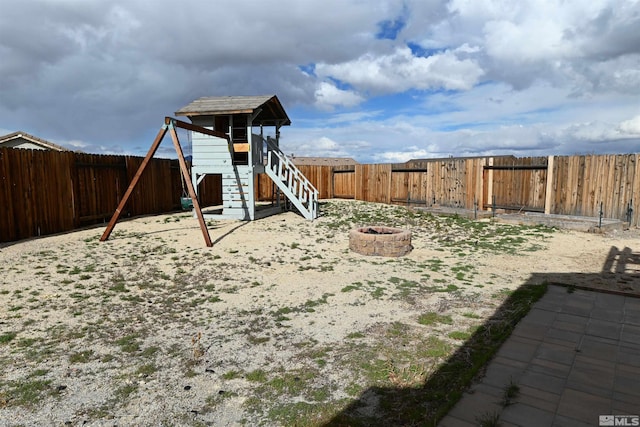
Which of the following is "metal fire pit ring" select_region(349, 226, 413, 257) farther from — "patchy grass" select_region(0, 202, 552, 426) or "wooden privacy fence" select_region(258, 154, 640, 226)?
"wooden privacy fence" select_region(258, 154, 640, 226)

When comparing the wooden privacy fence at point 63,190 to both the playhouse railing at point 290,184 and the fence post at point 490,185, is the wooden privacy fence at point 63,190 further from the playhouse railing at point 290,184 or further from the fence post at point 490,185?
the fence post at point 490,185

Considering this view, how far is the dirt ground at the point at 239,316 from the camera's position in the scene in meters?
2.98

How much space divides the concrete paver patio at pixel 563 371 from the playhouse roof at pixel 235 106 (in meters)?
10.4

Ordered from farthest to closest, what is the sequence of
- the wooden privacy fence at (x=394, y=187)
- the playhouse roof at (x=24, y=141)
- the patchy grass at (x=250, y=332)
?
the playhouse roof at (x=24, y=141) → the wooden privacy fence at (x=394, y=187) → the patchy grass at (x=250, y=332)

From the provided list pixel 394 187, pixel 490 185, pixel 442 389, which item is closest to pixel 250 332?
pixel 442 389

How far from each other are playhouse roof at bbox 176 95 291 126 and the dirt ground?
4760mm

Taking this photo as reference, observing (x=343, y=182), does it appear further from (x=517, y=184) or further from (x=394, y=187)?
(x=517, y=184)

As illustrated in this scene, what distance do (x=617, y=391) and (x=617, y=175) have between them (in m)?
11.0

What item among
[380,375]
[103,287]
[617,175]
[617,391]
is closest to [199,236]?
[103,287]

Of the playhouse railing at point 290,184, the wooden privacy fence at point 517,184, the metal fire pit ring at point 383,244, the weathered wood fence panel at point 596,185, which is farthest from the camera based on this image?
the playhouse railing at point 290,184

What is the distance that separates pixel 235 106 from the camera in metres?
12.4

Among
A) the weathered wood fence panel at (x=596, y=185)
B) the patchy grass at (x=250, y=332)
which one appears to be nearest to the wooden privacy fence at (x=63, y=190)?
the patchy grass at (x=250, y=332)

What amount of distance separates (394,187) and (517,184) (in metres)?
6.05

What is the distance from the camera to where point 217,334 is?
422 cm
